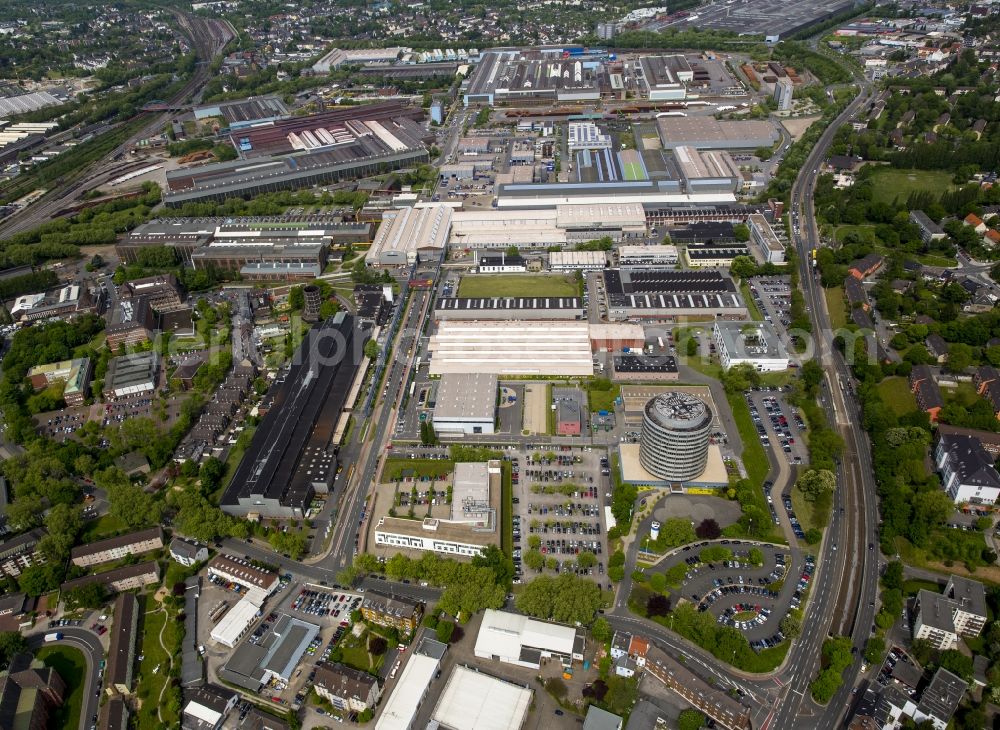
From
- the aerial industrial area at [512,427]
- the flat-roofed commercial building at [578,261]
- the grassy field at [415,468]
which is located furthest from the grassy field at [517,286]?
the grassy field at [415,468]

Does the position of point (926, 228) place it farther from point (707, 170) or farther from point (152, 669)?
point (152, 669)

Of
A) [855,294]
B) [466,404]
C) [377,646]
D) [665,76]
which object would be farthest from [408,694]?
[665,76]

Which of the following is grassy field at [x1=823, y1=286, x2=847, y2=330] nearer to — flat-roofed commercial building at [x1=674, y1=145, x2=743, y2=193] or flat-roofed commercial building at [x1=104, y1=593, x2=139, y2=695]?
flat-roofed commercial building at [x1=674, y1=145, x2=743, y2=193]

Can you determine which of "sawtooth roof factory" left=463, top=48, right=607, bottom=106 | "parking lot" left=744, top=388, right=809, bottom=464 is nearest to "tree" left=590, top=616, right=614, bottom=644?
"parking lot" left=744, top=388, right=809, bottom=464

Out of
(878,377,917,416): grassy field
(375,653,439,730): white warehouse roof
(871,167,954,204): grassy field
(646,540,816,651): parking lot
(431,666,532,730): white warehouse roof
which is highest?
(871,167,954,204): grassy field

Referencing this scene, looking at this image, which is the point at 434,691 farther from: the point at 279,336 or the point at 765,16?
the point at 765,16

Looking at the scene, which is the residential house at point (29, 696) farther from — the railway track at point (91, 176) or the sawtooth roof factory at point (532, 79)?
the sawtooth roof factory at point (532, 79)
